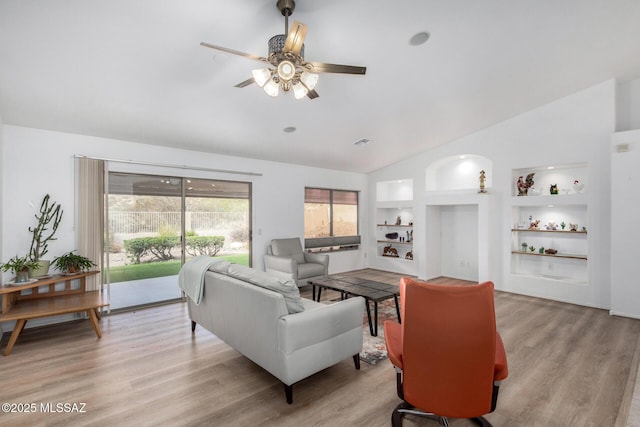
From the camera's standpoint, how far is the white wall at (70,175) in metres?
3.75

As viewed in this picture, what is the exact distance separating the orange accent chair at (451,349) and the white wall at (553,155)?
4.07m

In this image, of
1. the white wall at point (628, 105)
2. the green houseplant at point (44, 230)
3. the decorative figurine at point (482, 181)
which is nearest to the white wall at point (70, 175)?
the green houseplant at point (44, 230)

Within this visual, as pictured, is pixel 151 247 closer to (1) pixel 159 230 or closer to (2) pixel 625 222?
(1) pixel 159 230

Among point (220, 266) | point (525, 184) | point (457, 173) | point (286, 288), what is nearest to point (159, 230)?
point (220, 266)

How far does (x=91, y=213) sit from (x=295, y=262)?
300 cm

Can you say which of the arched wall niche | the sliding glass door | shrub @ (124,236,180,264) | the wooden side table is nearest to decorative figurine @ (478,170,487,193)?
the arched wall niche

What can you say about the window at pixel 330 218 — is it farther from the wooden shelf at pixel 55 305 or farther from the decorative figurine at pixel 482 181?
the wooden shelf at pixel 55 305

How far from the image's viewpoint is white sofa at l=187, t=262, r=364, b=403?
2.33m

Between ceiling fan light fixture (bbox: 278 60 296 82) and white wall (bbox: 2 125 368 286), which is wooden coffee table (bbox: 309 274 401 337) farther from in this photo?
ceiling fan light fixture (bbox: 278 60 296 82)

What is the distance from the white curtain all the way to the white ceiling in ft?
1.66

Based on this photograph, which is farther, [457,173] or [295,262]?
[457,173]

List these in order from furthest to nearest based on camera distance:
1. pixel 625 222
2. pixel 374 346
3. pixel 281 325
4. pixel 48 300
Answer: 1. pixel 625 222
2. pixel 48 300
3. pixel 374 346
4. pixel 281 325

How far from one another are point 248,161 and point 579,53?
16.5ft

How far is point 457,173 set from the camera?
6.69 m
